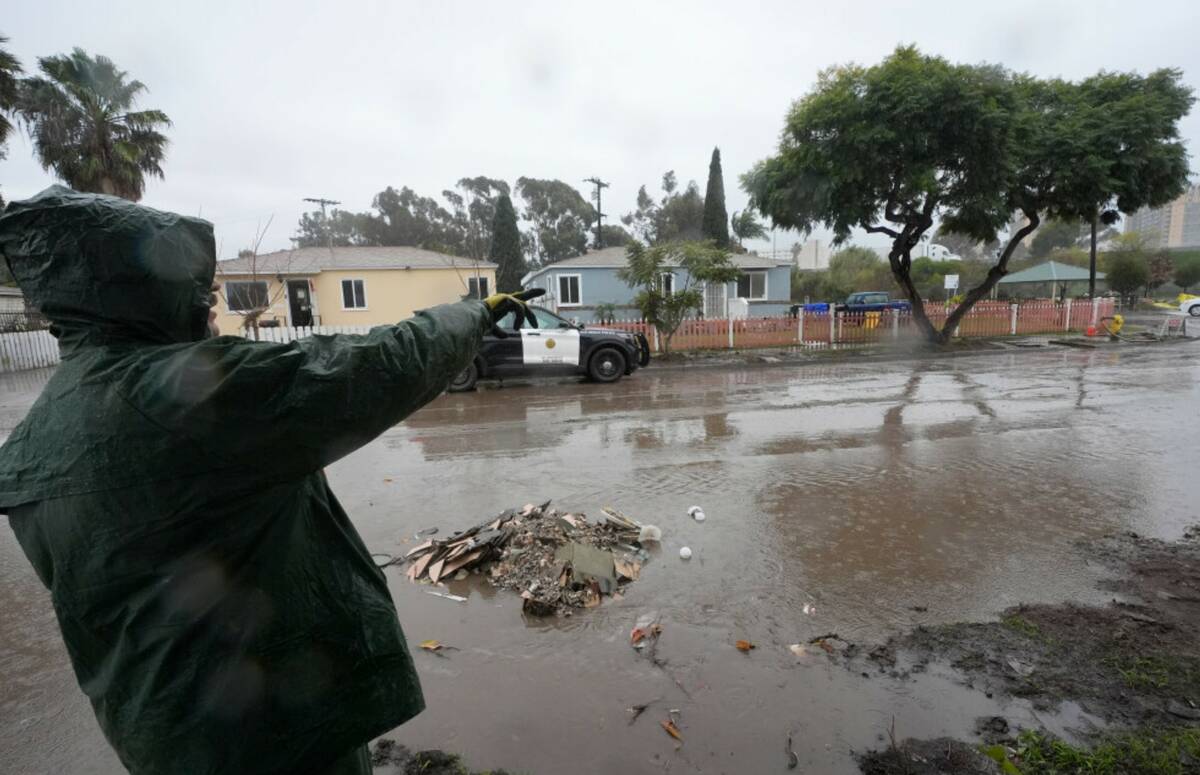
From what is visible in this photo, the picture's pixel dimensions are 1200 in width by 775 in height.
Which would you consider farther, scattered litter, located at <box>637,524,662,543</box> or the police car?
the police car

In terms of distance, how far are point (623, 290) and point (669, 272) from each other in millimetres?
10635

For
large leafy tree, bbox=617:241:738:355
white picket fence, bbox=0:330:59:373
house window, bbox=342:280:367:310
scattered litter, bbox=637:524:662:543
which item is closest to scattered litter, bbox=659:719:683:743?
scattered litter, bbox=637:524:662:543

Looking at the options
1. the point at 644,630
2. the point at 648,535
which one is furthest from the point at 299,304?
the point at 644,630

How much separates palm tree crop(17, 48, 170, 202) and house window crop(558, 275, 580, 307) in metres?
14.3

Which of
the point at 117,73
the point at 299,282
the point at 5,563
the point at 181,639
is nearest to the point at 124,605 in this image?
the point at 181,639

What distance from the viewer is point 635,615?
3730mm

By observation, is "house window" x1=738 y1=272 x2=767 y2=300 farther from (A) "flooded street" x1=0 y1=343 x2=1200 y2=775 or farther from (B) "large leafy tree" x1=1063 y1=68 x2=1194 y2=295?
(A) "flooded street" x1=0 y1=343 x2=1200 y2=775

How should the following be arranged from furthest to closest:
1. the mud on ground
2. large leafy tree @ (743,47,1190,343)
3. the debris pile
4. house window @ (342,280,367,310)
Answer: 1. house window @ (342,280,367,310)
2. large leafy tree @ (743,47,1190,343)
3. the debris pile
4. the mud on ground

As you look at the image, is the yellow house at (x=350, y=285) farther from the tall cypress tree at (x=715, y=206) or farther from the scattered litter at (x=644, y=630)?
the scattered litter at (x=644, y=630)

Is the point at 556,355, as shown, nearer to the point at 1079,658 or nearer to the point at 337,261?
the point at 1079,658

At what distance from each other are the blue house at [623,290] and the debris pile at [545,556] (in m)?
22.2

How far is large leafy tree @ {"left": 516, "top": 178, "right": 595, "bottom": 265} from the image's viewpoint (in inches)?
2146

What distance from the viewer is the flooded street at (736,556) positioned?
2781 millimetres

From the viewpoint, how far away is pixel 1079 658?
318cm
